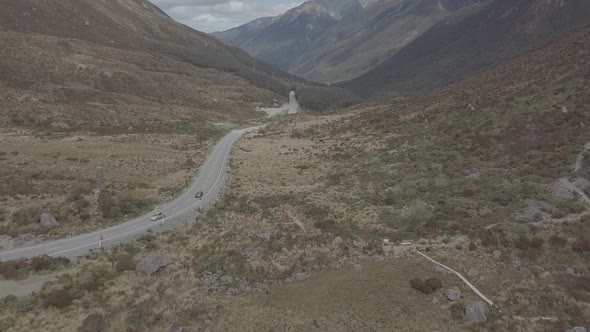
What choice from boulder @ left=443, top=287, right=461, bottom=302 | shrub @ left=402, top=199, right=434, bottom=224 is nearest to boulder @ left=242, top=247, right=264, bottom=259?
shrub @ left=402, top=199, right=434, bottom=224

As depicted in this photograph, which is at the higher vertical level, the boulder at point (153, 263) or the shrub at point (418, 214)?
the shrub at point (418, 214)

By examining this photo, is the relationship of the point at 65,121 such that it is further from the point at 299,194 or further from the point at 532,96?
the point at 532,96

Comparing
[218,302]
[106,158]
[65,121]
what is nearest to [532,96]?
[218,302]

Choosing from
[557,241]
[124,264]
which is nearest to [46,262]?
[124,264]

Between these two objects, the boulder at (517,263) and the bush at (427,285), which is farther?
the boulder at (517,263)

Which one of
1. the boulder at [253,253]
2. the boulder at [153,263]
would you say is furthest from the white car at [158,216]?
the boulder at [253,253]

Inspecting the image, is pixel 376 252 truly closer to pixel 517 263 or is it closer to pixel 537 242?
pixel 517 263

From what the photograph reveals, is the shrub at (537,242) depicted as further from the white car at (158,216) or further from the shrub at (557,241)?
the white car at (158,216)

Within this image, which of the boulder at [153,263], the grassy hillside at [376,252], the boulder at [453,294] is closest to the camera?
the grassy hillside at [376,252]

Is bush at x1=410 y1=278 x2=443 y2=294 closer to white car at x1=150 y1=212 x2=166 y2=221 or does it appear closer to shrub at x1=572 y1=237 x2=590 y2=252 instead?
shrub at x1=572 y1=237 x2=590 y2=252
